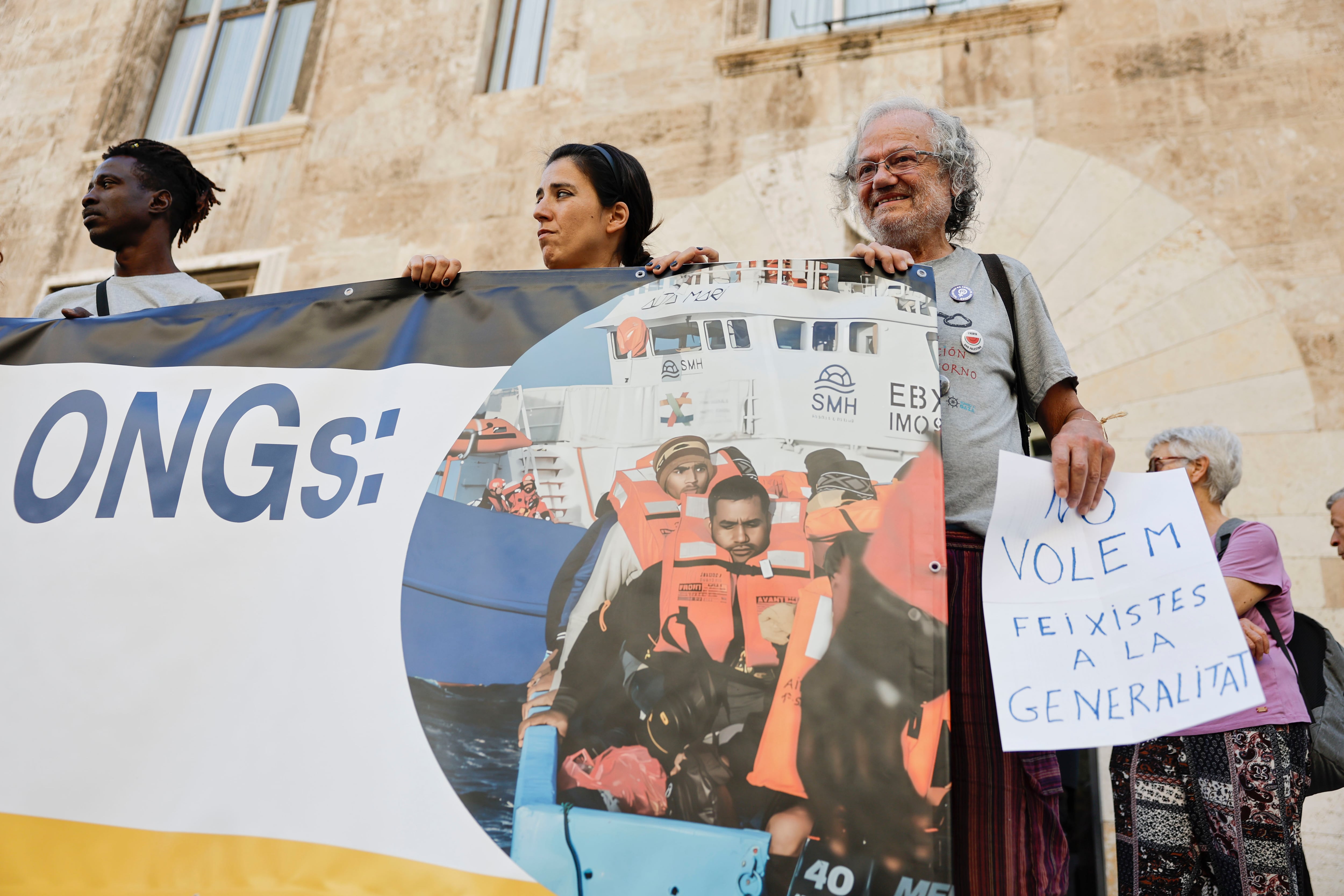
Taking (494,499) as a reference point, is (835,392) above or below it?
above

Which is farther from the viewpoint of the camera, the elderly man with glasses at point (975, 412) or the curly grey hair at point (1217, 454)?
the curly grey hair at point (1217, 454)

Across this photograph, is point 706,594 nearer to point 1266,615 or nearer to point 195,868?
point 195,868

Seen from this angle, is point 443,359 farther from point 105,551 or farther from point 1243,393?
point 1243,393

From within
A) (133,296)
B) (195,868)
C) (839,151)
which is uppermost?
(839,151)

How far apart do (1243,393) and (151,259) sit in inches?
167

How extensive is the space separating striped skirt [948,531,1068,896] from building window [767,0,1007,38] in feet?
15.1

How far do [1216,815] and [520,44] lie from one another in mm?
5879

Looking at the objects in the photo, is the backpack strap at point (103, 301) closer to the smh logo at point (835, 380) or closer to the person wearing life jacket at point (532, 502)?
the person wearing life jacket at point (532, 502)

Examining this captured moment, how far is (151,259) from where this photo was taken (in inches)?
109

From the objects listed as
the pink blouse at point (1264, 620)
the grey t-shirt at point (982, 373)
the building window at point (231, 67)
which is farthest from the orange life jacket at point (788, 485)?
the building window at point (231, 67)

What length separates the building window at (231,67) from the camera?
6.99m

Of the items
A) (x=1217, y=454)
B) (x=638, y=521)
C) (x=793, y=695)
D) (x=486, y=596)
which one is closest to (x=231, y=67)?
(x=486, y=596)

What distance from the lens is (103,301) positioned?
8.52 feet

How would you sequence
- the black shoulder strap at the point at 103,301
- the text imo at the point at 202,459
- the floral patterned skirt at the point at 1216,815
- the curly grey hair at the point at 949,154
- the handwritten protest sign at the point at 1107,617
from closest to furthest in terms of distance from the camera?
the handwritten protest sign at the point at 1107,617, the text imo at the point at 202,459, the curly grey hair at the point at 949,154, the floral patterned skirt at the point at 1216,815, the black shoulder strap at the point at 103,301
